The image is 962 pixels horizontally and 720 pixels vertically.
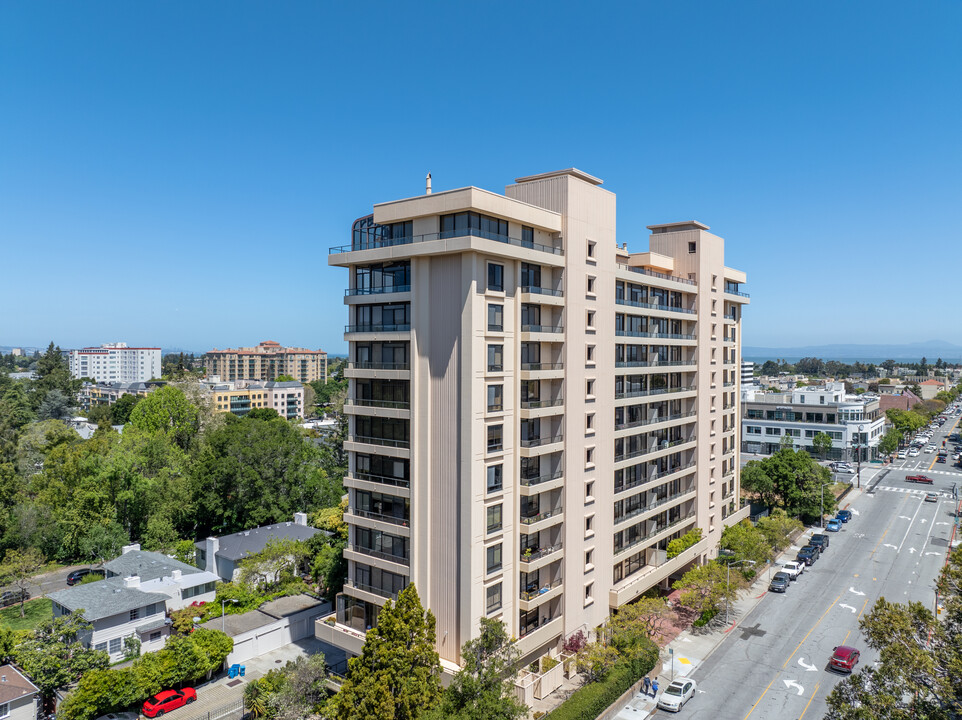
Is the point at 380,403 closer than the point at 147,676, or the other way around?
the point at 380,403

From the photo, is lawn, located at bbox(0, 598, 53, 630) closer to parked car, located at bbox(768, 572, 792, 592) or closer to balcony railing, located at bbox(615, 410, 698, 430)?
balcony railing, located at bbox(615, 410, 698, 430)

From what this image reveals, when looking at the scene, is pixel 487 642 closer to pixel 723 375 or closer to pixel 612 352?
pixel 612 352

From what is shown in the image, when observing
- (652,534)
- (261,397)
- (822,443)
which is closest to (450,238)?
(652,534)

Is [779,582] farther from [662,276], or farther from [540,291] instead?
[540,291]

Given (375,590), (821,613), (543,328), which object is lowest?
(821,613)

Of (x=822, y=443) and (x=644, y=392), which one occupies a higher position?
(x=644, y=392)

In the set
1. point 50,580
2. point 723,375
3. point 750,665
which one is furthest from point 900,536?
point 50,580
